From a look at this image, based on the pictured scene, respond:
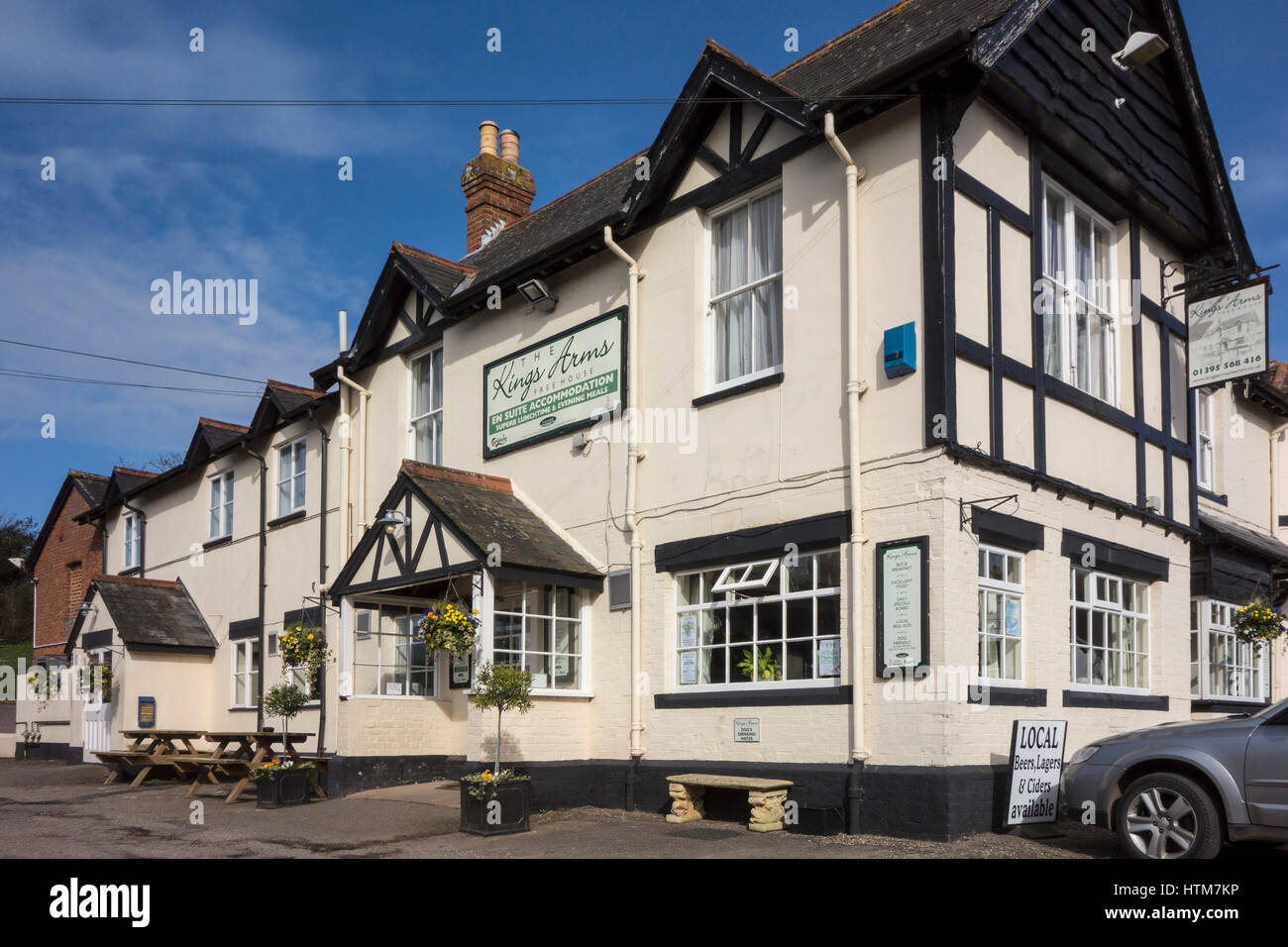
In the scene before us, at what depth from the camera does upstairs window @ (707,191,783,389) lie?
12992 mm

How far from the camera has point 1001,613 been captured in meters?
11.6

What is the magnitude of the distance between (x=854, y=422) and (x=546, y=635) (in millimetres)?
5122

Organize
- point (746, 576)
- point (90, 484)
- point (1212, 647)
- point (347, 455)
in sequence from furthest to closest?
point (90, 484), point (347, 455), point (1212, 647), point (746, 576)

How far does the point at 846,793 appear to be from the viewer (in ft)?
36.2

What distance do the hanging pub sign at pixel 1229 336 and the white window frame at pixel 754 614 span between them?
21.3 ft

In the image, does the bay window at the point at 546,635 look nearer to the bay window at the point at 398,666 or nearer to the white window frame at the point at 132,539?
the bay window at the point at 398,666

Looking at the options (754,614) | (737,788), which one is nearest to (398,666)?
(754,614)

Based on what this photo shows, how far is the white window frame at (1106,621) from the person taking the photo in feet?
41.3

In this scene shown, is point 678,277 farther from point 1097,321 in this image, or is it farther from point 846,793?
point 846,793

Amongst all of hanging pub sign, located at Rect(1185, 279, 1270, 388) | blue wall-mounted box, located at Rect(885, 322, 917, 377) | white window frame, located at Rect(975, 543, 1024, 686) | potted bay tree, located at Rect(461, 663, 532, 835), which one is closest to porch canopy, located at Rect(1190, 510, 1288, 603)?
hanging pub sign, located at Rect(1185, 279, 1270, 388)

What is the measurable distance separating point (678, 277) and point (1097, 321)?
16.2ft

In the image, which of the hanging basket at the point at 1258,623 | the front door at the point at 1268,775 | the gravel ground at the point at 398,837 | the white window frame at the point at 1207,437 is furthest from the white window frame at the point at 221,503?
the front door at the point at 1268,775

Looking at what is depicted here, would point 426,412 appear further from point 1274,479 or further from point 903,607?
point 1274,479
